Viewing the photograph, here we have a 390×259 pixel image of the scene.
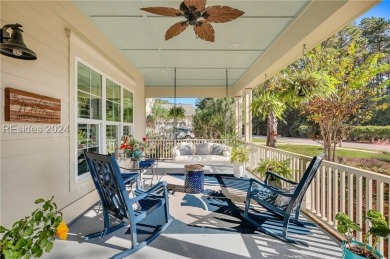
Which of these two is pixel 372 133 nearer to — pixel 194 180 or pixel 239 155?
pixel 239 155

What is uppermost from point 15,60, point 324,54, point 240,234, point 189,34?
point 324,54

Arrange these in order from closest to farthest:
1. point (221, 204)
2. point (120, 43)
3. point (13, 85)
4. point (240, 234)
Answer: point (13, 85), point (240, 234), point (221, 204), point (120, 43)

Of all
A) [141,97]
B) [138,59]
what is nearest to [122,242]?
[138,59]

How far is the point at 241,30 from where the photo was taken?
3.43 meters

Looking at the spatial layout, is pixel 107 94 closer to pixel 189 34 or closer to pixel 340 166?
pixel 189 34

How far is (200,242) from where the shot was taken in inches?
88.9

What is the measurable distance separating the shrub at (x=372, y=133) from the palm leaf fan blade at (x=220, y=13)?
730 cm

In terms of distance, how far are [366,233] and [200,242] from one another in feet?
4.84

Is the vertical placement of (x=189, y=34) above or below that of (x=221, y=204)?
above

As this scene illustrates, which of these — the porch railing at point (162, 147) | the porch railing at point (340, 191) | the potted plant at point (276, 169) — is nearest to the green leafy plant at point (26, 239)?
the porch railing at point (340, 191)

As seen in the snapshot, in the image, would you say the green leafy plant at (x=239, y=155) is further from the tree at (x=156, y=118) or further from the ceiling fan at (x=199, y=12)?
the tree at (x=156, y=118)

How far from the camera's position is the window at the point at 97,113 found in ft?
10.3

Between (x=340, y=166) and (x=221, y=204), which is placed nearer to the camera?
(x=340, y=166)

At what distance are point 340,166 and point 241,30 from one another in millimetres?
2465
